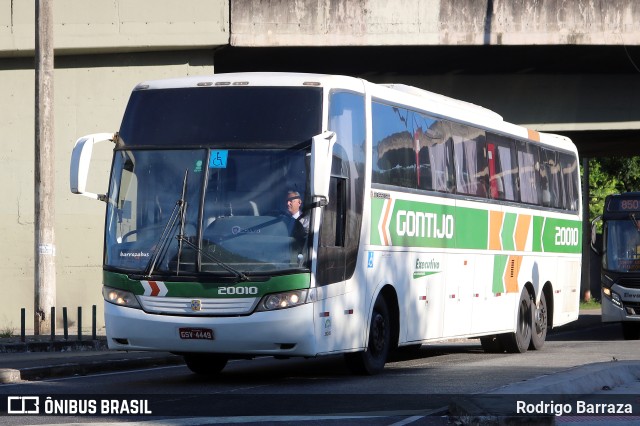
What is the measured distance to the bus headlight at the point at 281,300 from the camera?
46.1 feet

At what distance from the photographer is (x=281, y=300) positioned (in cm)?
1407

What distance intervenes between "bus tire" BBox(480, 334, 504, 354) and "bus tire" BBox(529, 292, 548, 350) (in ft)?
2.02

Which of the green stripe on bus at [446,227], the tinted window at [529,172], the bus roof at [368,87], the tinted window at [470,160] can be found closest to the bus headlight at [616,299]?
the green stripe on bus at [446,227]

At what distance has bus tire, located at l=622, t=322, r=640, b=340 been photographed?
28.2 meters

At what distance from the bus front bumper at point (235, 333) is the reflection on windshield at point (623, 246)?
15.5 meters

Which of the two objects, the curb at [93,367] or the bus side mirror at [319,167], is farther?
the curb at [93,367]

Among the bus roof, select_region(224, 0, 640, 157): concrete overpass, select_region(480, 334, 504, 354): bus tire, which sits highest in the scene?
select_region(224, 0, 640, 157): concrete overpass

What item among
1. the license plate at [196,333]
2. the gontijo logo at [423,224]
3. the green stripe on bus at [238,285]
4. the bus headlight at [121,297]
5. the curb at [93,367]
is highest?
the gontijo logo at [423,224]

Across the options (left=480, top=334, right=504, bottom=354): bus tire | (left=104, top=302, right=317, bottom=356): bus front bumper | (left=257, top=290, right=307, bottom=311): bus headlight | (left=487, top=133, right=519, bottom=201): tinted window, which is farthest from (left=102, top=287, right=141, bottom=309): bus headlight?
(left=480, top=334, right=504, bottom=354): bus tire

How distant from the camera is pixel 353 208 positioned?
49.7 feet

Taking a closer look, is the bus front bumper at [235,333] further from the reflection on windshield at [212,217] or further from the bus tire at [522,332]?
the bus tire at [522,332]

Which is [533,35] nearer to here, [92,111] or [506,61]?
[506,61]

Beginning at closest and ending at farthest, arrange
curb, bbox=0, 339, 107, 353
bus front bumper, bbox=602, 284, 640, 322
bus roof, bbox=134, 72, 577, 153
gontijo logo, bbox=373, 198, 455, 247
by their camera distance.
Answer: bus roof, bbox=134, 72, 577, 153
gontijo logo, bbox=373, 198, 455, 247
curb, bbox=0, 339, 107, 353
bus front bumper, bbox=602, 284, 640, 322

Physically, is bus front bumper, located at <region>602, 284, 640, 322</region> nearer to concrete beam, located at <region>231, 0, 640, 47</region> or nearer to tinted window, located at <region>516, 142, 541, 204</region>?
concrete beam, located at <region>231, 0, 640, 47</region>
